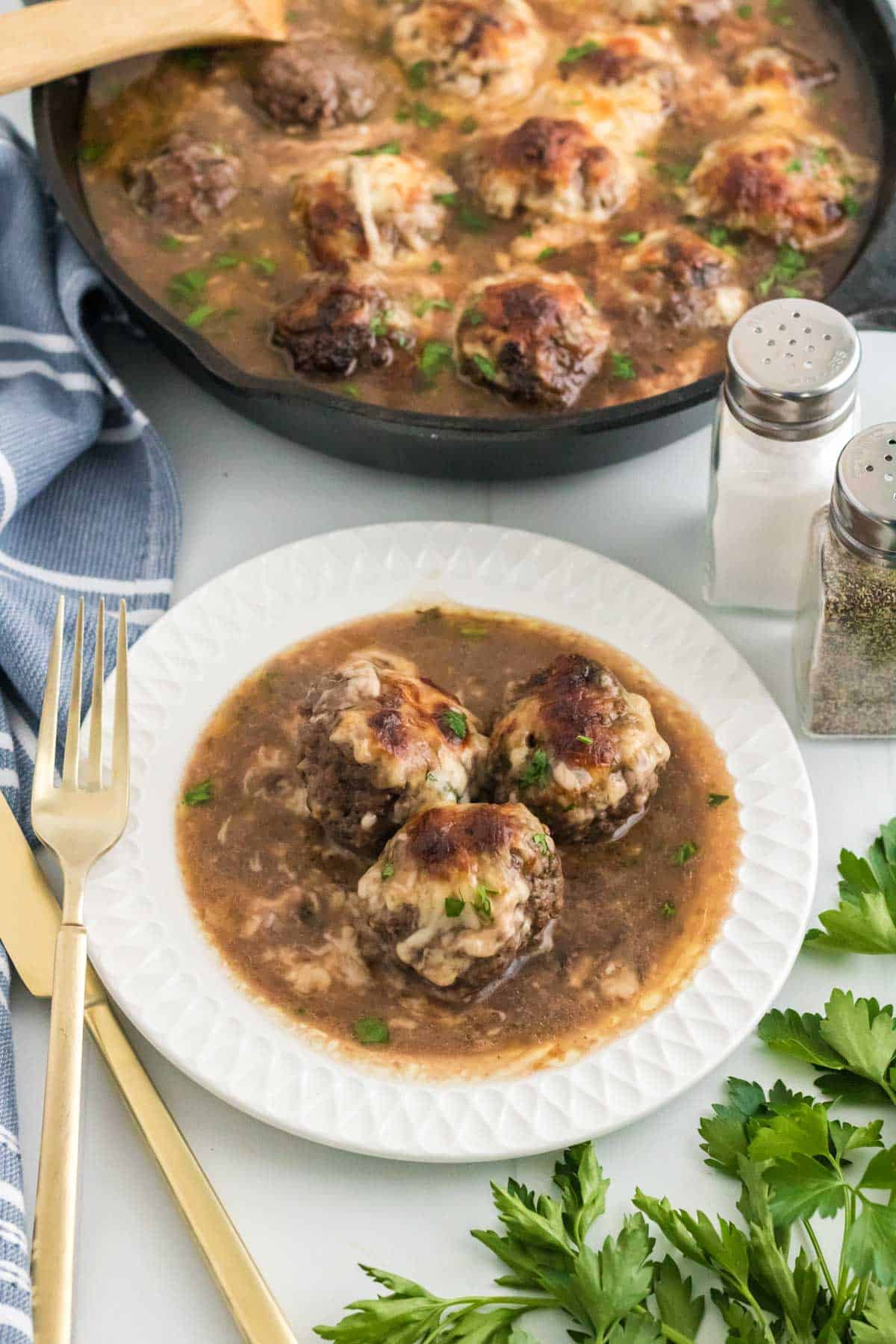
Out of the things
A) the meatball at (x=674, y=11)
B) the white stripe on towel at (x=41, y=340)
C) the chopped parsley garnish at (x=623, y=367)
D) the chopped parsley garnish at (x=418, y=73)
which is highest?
the meatball at (x=674, y=11)

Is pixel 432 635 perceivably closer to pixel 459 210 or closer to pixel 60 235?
pixel 459 210

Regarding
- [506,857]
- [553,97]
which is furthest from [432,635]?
[553,97]

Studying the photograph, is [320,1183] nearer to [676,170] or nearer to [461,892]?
[461,892]

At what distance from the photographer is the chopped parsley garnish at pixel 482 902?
2.60 metres

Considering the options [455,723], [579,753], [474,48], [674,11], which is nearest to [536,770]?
[579,753]

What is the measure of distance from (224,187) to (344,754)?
6.25 ft

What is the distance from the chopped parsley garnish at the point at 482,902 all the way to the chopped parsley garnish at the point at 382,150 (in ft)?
7.28

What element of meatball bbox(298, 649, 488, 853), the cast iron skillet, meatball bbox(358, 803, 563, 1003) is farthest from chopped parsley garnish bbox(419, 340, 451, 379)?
meatball bbox(358, 803, 563, 1003)

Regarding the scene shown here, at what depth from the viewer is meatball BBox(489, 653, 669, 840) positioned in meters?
2.84

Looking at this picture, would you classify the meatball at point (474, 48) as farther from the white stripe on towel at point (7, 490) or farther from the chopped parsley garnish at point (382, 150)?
the white stripe on towel at point (7, 490)

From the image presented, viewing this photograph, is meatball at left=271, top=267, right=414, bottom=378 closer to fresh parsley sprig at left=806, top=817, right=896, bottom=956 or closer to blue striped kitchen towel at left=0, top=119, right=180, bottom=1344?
blue striped kitchen towel at left=0, top=119, right=180, bottom=1344

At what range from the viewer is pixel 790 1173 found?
250 centimetres

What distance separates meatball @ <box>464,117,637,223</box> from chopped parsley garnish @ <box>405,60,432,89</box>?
1.39 feet

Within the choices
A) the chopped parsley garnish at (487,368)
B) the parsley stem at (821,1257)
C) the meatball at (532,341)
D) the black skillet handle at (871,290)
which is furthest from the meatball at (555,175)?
the parsley stem at (821,1257)
